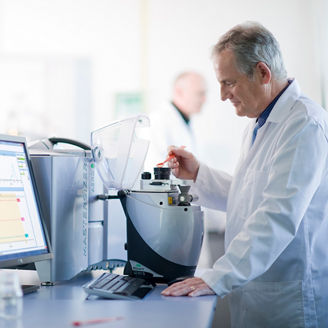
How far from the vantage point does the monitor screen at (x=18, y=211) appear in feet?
4.02

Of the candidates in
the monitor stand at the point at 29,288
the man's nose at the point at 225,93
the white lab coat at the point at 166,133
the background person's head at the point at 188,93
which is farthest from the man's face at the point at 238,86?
the background person's head at the point at 188,93

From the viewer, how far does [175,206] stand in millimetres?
1381

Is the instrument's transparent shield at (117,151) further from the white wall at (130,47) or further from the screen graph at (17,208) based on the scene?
the white wall at (130,47)

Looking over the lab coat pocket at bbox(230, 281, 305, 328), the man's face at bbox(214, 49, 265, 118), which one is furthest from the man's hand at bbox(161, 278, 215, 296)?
the man's face at bbox(214, 49, 265, 118)

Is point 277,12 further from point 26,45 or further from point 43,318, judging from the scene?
point 43,318

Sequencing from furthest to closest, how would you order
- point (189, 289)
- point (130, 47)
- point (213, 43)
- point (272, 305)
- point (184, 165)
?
1. point (130, 47)
2. point (213, 43)
3. point (184, 165)
4. point (272, 305)
5. point (189, 289)

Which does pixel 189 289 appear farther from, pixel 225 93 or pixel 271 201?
pixel 225 93

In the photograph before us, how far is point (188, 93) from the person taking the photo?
3.80 meters

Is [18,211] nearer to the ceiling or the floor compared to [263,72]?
nearer to the floor

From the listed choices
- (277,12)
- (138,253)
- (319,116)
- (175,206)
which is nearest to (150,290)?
(138,253)

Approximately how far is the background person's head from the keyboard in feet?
8.29

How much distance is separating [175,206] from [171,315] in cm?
37

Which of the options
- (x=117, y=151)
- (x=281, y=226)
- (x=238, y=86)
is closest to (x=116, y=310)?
(x=281, y=226)

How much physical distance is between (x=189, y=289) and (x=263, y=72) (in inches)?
27.3
